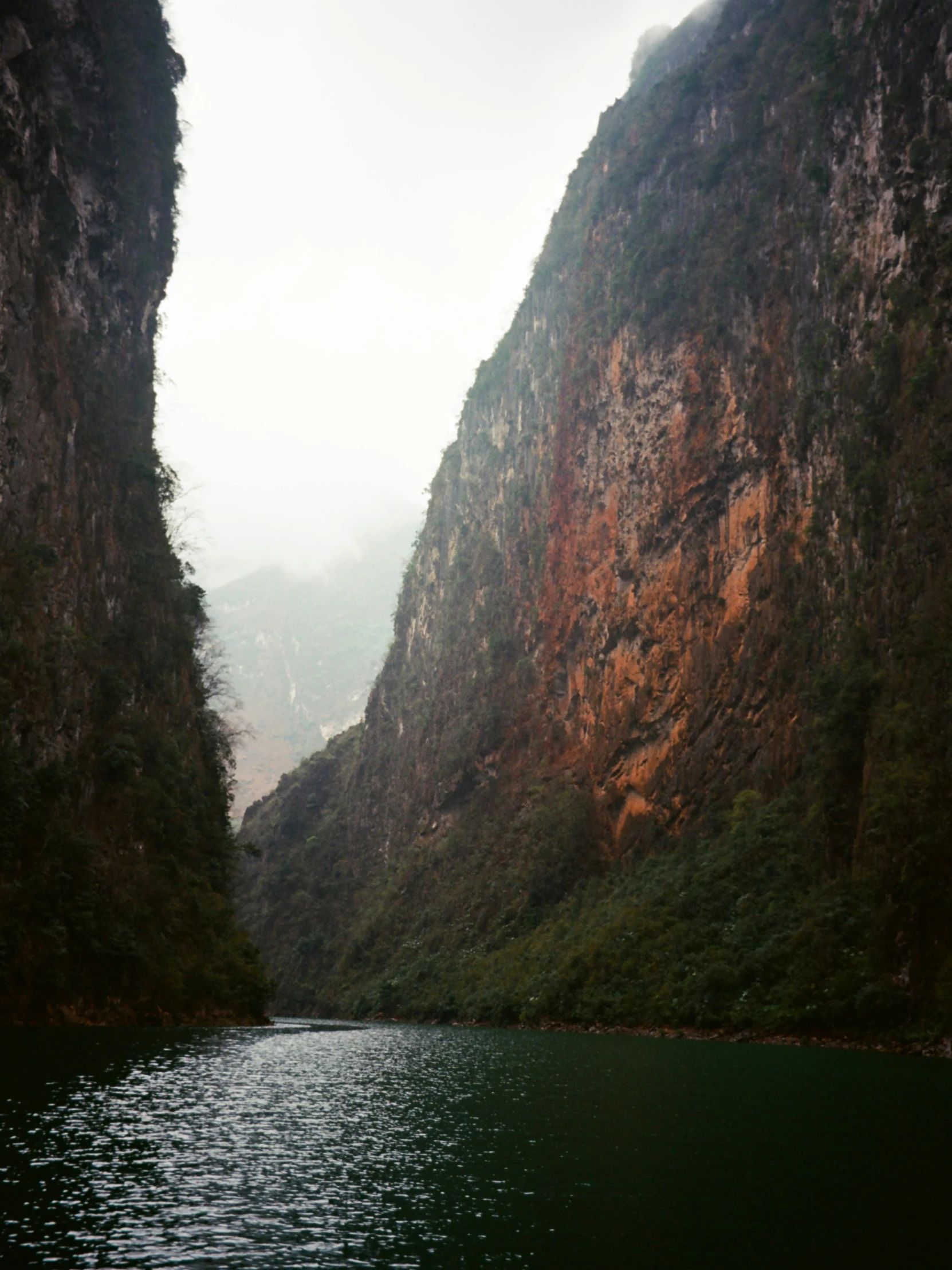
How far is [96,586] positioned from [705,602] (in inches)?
1076

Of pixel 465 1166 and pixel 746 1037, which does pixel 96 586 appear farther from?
pixel 465 1166

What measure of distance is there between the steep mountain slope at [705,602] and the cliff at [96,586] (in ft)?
55.2

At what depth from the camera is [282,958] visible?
84.2 metres

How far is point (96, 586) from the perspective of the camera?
3775cm

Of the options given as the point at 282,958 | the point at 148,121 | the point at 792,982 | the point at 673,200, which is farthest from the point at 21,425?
the point at 282,958

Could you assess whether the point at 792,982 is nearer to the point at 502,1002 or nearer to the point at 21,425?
the point at 502,1002

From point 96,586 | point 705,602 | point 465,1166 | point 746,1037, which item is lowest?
point 746,1037

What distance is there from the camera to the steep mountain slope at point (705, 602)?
31.6m

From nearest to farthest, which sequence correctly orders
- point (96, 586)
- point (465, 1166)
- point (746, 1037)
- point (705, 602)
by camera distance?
point (465, 1166) → point (746, 1037) → point (96, 586) → point (705, 602)

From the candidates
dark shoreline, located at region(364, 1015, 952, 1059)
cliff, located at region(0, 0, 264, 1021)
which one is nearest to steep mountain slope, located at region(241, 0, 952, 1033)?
dark shoreline, located at region(364, 1015, 952, 1059)

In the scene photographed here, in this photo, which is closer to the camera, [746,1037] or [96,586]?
[746,1037]

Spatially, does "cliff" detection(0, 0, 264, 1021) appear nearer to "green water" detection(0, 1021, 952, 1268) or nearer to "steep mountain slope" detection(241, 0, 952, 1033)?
"green water" detection(0, 1021, 952, 1268)

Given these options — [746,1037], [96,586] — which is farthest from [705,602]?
[96,586]

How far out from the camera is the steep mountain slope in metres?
31.6
